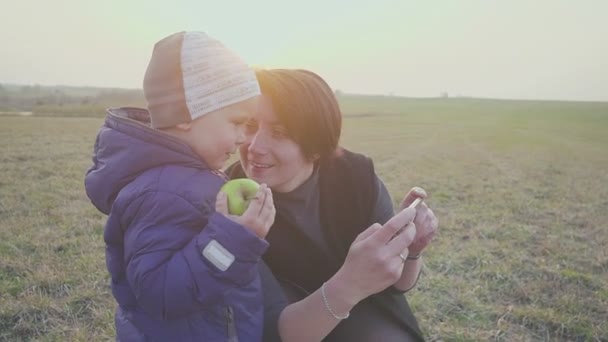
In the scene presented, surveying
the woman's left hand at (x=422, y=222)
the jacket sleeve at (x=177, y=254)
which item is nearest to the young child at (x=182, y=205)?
the jacket sleeve at (x=177, y=254)

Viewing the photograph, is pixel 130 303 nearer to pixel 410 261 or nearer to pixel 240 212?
pixel 240 212

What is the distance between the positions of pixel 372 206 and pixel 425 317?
2.01m

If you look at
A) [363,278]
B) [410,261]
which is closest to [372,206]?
[410,261]

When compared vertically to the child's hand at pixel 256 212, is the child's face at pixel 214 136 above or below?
above

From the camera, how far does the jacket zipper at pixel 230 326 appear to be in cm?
163

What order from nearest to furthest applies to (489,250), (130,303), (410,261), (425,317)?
(130,303) < (410,261) < (425,317) < (489,250)

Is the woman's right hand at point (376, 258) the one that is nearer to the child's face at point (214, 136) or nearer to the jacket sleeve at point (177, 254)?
the jacket sleeve at point (177, 254)

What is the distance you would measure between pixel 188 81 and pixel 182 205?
0.48 metres

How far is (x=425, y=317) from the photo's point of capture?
4039 millimetres

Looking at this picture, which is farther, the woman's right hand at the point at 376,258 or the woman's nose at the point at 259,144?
the woman's nose at the point at 259,144

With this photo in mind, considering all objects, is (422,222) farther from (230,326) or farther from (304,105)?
(230,326)

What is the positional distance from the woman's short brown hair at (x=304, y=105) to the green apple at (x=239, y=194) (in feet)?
2.68

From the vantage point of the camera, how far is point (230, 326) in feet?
5.38

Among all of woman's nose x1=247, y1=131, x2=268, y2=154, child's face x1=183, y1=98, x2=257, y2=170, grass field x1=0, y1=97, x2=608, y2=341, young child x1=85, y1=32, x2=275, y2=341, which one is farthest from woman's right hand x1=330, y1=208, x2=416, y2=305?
grass field x1=0, y1=97, x2=608, y2=341
